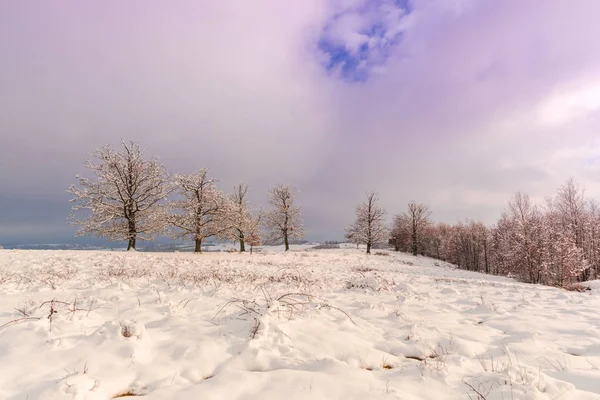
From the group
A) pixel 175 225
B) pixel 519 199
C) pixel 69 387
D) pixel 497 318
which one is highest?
pixel 519 199

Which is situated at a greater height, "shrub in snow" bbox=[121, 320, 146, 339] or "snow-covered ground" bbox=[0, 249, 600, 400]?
"shrub in snow" bbox=[121, 320, 146, 339]

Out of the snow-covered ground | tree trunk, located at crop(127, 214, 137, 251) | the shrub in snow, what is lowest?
the snow-covered ground

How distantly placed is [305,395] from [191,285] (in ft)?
19.0

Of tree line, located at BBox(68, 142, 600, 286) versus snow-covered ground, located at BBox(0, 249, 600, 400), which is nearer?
snow-covered ground, located at BBox(0, 249, 600, 400)

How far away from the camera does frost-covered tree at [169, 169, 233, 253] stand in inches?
1177

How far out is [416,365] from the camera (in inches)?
143

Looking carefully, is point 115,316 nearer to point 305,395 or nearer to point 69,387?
point 69,387

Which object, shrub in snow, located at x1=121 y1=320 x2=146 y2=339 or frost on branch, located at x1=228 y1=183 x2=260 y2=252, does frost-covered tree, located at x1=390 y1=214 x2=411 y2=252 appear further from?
shrub in snow, located at x1=121 y1=320 x2=146 y2=339

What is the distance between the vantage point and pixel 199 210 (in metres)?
31.2

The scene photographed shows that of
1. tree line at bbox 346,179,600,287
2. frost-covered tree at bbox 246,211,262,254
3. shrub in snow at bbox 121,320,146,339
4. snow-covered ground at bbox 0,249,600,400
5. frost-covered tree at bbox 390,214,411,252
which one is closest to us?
snow-covered ground at bbox 0,249,600,400

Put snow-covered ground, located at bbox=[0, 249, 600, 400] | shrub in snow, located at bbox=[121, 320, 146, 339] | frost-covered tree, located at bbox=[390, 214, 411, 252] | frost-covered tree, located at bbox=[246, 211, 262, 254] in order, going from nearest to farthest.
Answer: snow-covered ground, located at bbox=[0, 249, 600, 400]
shrub in snow, located at bbox=[121, 320, 146, 339]
frost-covered tree, located at bbox=[246, 211, 262, 254]
frost-covered tree, located at bbox=[390, 214, 411, 252]

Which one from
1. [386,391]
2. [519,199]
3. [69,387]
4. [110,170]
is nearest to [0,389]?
[69,387]

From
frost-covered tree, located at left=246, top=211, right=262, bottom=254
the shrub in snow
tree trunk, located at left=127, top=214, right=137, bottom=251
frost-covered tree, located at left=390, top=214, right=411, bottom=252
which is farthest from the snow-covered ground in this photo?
frost-covered tree, located at left=390, top=214, right=411, bottom=252

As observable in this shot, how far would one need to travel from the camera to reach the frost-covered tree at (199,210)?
29.9 meters
